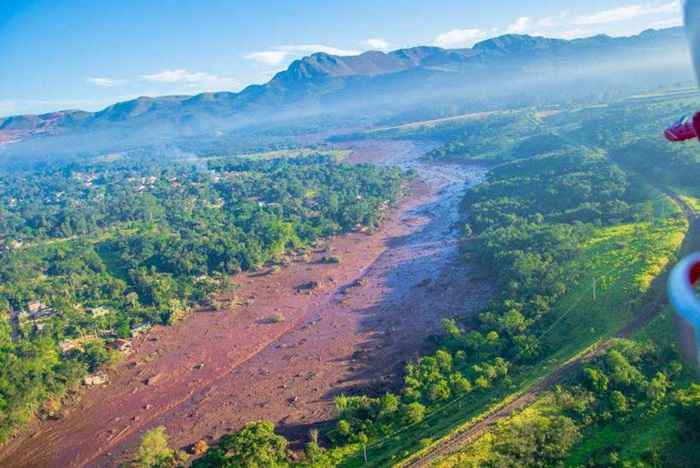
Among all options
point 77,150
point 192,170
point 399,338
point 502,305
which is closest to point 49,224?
point 192,170

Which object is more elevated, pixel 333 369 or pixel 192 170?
pixel 192 170

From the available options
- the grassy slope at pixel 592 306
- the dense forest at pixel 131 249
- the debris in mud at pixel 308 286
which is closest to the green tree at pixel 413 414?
the grassy slope at pixel 592 306

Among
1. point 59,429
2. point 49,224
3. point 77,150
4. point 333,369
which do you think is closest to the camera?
point 59,429

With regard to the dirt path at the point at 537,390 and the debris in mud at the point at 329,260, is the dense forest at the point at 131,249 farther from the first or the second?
the dirt path at the point at 537,390

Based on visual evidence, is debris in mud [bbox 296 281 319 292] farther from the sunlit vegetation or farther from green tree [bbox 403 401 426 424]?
the sunlit vegetation

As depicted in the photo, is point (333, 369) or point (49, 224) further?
point (49, 224)

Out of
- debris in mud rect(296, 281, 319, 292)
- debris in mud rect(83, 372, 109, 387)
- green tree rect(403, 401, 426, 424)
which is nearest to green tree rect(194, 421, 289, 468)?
A: green tree rect(403, 401, 426, 424)

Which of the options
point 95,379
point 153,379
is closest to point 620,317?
point 153,379

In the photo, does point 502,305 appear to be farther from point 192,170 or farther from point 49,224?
point 192,170
